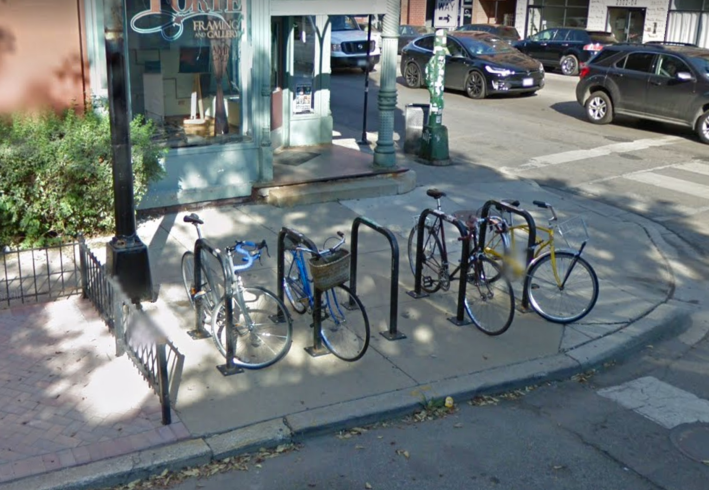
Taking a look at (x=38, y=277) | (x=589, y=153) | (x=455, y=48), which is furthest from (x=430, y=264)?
(x=455, y=48)

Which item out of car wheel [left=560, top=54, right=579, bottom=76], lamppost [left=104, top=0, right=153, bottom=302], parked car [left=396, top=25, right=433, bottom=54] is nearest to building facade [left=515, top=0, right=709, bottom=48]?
car wheel [left=560, top=54, right=579, bottom=76]

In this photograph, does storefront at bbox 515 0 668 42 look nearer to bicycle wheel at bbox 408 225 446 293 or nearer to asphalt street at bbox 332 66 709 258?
asphalt street at bbox 332 66 709 258

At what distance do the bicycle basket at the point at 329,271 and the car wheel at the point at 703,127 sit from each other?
12524mm

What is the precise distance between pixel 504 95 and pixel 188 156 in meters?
14.1

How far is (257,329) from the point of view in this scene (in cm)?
721

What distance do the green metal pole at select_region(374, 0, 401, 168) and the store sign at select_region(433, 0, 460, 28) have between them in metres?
33.6

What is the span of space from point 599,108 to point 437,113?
633cm

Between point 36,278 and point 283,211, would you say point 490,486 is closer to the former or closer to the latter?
point 36,278

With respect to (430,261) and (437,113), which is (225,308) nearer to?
(430,261)

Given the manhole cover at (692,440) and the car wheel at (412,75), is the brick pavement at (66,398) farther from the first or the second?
the car wheel at (412,75)

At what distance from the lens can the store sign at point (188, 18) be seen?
405 inches

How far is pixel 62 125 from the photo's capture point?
952 centimetres

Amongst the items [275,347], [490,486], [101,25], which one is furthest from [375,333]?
[101,25]

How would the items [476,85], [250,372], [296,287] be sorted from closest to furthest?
[250,372] → [296,287] → [476,85]
